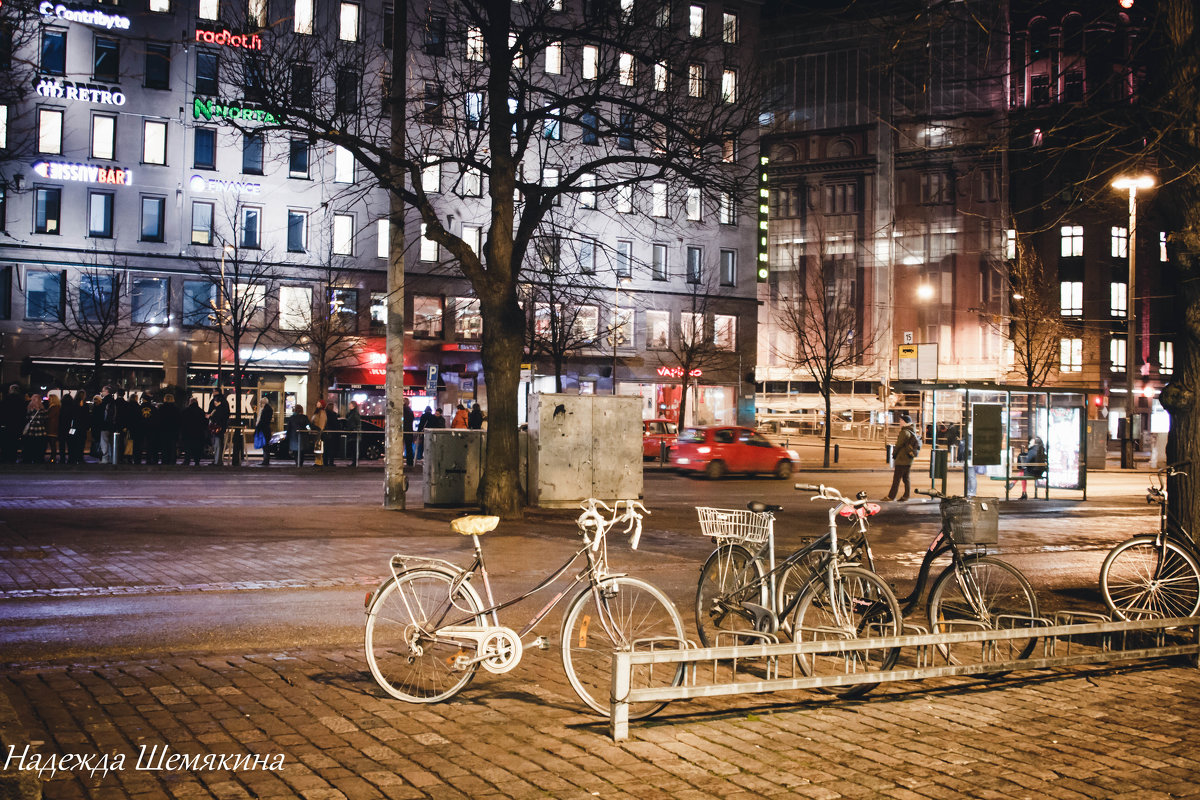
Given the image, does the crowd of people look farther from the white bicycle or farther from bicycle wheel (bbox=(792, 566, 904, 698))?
the white bicycle

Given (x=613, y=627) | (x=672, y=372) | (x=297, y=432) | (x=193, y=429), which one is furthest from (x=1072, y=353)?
(x=613, y=627)

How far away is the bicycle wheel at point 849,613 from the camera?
689 centimetres

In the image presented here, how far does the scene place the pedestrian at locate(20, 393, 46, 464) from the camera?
2634 centimetres

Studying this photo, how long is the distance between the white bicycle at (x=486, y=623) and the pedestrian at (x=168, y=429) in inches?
931

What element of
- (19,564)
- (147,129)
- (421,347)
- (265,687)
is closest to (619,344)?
(421,347)

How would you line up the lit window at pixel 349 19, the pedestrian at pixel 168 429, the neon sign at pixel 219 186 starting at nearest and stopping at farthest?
the pedestrian at pixel 168 429 → the neon sign at pixel 219 186 → the lit window at pixel 349 19

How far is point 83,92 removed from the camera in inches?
1790

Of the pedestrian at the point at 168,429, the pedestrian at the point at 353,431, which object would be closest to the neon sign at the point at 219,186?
the pedestrian at the point at 353,431

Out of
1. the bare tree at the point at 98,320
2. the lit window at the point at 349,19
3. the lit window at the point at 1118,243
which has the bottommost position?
the bare tree at the point at 98,320

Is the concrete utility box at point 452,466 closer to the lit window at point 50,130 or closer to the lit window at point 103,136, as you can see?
the lit window at point 103,136

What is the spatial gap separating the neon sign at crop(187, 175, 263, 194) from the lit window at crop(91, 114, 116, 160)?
344 cm

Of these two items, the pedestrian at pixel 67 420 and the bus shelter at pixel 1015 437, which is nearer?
the bus shelter at pixel 1015 437

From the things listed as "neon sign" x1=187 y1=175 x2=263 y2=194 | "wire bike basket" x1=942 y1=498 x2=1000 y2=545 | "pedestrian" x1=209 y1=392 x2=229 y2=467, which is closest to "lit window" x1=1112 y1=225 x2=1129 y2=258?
"neon sign" x1=187 y1=175 x2=263 y2=194

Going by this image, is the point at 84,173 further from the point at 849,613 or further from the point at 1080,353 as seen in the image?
the point at 1080,353
